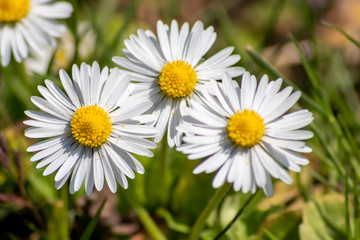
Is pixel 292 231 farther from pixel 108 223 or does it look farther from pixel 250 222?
pixel 108 223

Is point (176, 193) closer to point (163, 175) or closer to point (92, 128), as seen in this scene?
point (163, 175)

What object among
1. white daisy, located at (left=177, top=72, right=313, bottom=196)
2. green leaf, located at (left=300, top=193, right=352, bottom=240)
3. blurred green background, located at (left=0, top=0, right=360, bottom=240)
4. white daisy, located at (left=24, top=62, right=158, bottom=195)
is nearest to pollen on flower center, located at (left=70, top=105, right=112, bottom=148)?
white daisy, located at (left=24, top=62, right=158, bottom=195)

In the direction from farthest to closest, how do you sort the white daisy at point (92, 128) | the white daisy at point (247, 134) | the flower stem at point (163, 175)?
the flower stem at point (163, 175)
the white daisy at point (92, 128)
the white daisy at point (247, 134)

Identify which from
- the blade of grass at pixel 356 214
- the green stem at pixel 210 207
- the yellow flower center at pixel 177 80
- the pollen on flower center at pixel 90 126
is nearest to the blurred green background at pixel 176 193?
the blade of grass at pixel 356 214

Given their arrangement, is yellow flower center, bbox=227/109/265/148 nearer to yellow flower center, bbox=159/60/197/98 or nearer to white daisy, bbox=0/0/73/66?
yellow flower center, bbox=159/60/197/98

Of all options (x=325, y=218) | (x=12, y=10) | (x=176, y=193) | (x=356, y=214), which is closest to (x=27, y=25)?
(x=12, y=10)

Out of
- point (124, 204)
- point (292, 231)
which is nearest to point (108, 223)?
point (124, 204)

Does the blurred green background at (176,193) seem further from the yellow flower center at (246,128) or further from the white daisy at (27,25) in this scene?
the yellow flower center at (246,128)
